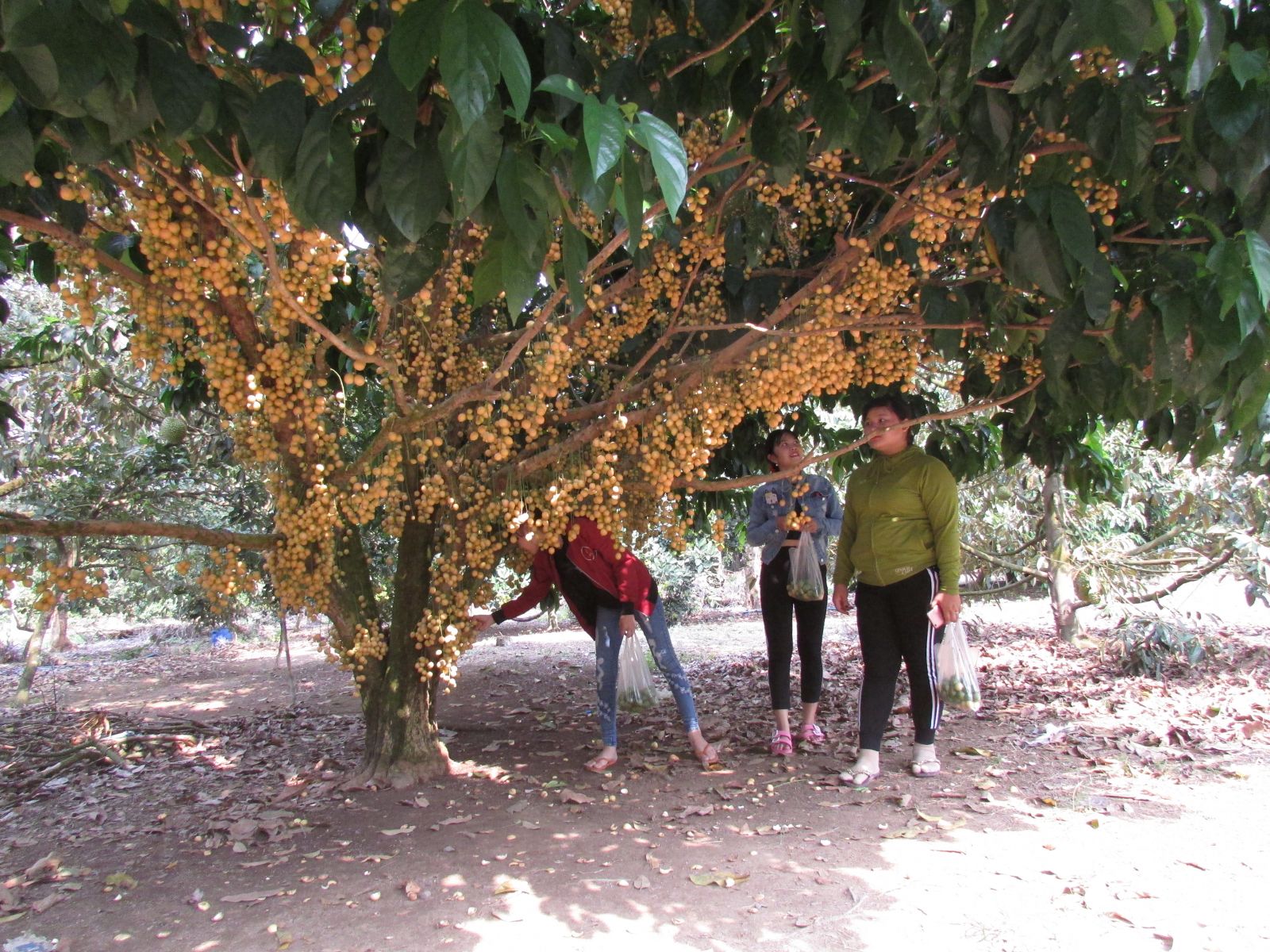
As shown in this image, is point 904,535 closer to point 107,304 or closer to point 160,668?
point 107,304

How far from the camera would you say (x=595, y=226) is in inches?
119

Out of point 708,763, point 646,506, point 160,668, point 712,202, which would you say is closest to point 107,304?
point 646,506

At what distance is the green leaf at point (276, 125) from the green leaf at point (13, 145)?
0.38 metres

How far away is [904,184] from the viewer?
3.09 m

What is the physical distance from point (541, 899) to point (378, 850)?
2.38 ft

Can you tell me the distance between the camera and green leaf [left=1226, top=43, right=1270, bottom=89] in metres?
1.54

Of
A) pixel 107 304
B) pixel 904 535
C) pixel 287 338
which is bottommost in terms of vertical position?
pixel 904 535

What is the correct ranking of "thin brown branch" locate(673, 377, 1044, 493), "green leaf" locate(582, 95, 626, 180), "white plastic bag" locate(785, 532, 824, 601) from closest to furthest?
"green leaf" locate(582, 95, 626, 180) → "thin brown branch" locate(673, 377, 1044, 493) → "white plastic bag" locate(785, 532, 824, 601)

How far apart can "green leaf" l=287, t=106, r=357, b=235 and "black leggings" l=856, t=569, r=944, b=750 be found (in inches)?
113

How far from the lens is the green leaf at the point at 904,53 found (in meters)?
1.45

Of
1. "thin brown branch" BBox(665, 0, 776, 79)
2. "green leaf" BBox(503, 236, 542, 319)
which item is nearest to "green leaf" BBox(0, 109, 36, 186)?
"green leaf" BBox(503, 236, 542, 319)

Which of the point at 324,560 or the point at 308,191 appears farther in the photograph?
the point at 324,560

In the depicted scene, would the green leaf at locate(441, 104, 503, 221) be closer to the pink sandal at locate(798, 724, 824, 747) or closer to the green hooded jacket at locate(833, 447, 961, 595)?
the green hooded jacket at locate(833, 447, 961, 595)

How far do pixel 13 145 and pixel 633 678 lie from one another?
3529 mm
